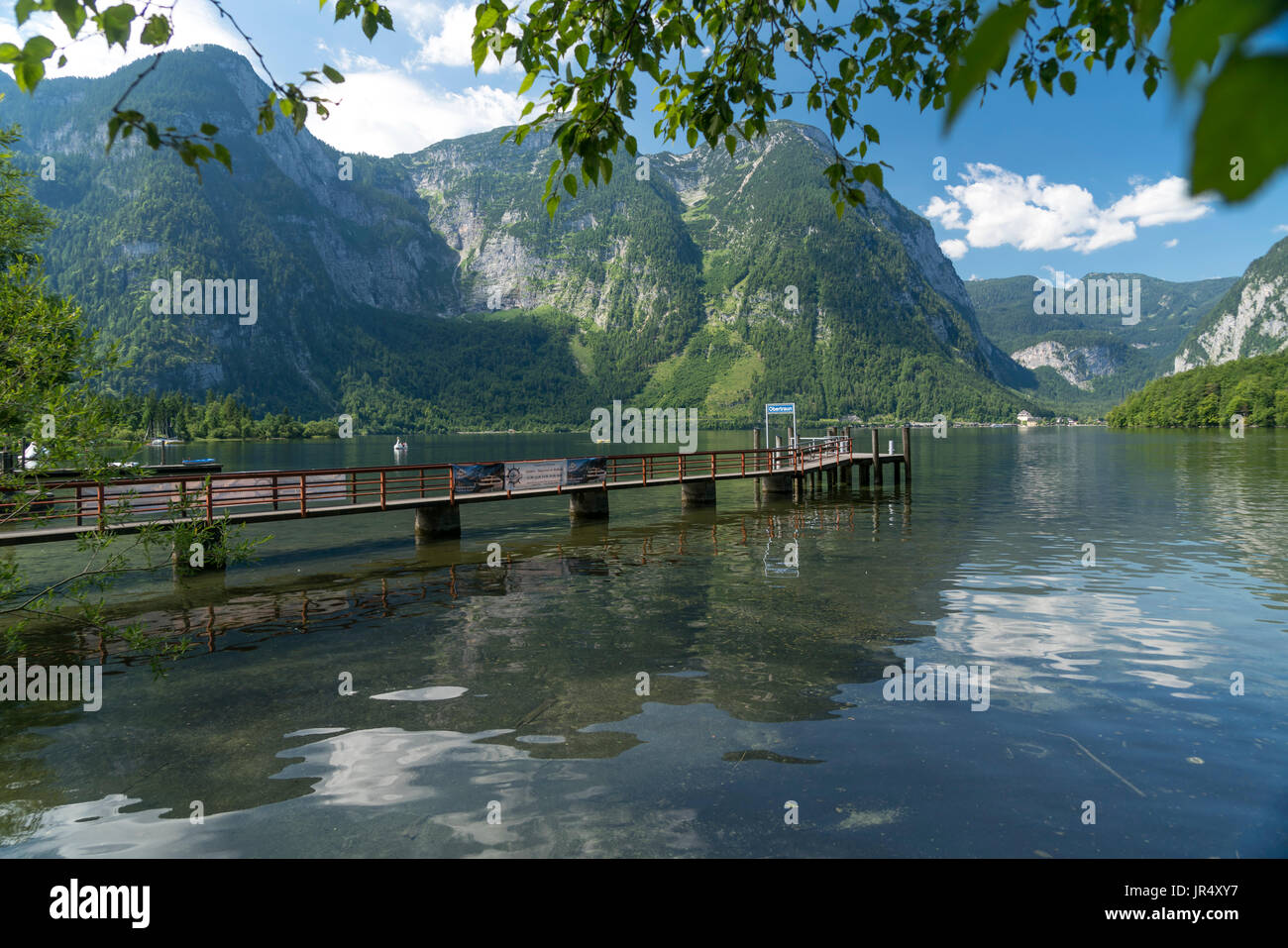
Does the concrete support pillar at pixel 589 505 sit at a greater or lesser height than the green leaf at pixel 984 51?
lesser

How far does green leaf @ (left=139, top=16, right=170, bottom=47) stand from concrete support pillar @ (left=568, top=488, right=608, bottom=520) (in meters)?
28.7

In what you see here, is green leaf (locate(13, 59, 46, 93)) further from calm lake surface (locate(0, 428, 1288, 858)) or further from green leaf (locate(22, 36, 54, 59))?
calm lake surface (locate(0, 428, 1288, 858))

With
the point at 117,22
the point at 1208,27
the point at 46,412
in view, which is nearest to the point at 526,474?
the point at 46,412

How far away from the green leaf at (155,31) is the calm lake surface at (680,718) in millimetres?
6647

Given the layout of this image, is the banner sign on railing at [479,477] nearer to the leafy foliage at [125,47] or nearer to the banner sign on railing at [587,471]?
the banner sign on railing at [587,471]

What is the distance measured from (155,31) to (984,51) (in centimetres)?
448

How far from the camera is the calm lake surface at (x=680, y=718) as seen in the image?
718cm

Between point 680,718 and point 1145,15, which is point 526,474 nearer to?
point 680,718

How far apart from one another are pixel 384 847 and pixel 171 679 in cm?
737

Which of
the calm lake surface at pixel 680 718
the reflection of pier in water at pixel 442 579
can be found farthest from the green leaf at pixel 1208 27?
the reflection of pier in water at pixel 442 579

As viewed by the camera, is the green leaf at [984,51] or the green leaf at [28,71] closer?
the green leaf at [984,51]
